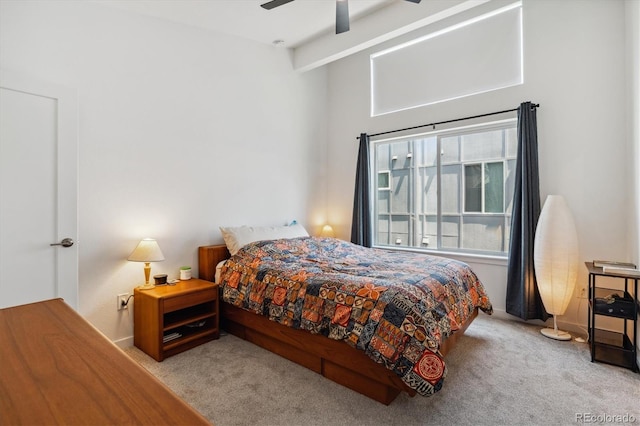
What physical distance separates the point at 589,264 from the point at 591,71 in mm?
1802

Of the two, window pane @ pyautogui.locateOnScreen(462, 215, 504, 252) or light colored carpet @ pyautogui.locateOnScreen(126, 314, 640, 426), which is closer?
light colored carpet @ pyautogui.locateOnScreen(126, 314, 640, 426)

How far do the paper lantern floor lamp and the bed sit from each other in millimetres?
637

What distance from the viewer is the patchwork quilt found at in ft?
5.73

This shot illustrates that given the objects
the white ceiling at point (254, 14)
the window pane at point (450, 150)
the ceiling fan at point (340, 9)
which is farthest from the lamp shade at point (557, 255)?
the white ceiling at point (254, 14)

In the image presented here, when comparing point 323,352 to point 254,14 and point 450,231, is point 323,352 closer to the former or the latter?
point 450,231

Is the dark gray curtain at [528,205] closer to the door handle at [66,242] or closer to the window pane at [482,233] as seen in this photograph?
the window pane at [482,233]

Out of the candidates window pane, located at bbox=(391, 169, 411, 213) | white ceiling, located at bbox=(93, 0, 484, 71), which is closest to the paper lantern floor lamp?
window pane, located at bbox=(391, 169, 411, 213)

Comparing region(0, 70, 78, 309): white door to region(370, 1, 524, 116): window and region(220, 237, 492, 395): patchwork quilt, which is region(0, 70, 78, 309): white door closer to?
region(220, 237, 492, 395): patchwork quilt

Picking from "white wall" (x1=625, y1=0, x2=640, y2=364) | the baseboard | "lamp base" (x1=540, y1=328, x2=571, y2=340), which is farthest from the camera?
"lamp base" (x1=540, y1=328, x2=571, y2=340)

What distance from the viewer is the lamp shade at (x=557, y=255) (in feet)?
9.16

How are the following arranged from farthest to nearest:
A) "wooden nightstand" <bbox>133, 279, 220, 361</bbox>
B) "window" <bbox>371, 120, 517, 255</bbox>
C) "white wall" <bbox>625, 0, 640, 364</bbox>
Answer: "window" <bbox>371, 120, 517, 255</bbox> → "wooden nightstand" <bbox>133, 279, 220, 361</bbox> → "white wall" <bbox>625, 0, 640, 364</bbox>

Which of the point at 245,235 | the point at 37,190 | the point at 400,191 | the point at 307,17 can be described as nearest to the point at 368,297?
the point at 245,235

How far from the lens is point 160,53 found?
297cm

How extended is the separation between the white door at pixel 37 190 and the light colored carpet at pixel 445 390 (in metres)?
0.96
